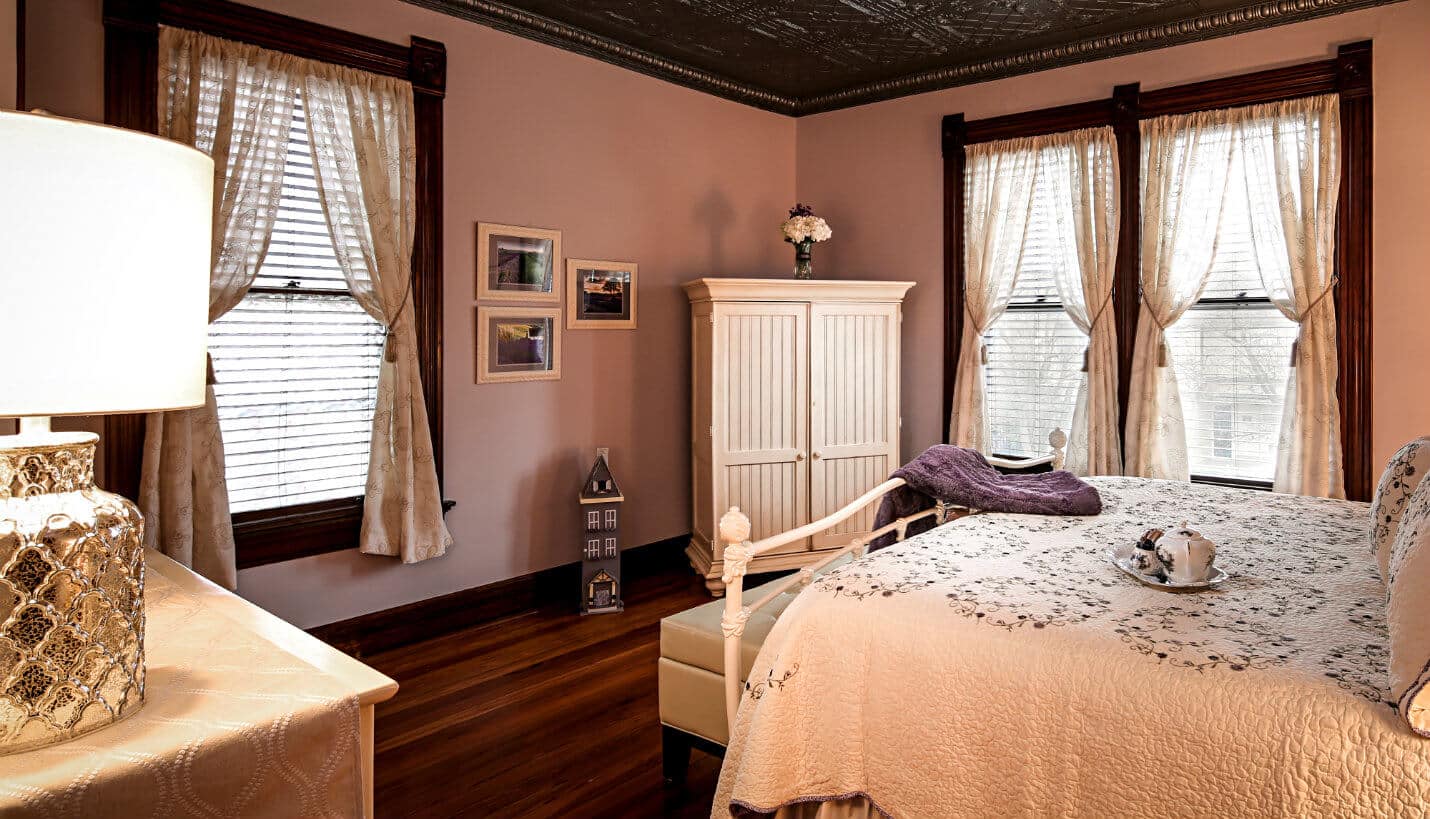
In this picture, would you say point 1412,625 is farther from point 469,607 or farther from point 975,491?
point 469,607

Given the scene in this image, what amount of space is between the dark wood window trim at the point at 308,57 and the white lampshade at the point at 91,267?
2714 millimetres

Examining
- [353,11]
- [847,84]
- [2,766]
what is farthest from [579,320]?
[2,766]

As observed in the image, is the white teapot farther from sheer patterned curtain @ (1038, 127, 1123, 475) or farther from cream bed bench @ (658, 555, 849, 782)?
sheer patterned curtain @ (1038, 127, 1123, 475)

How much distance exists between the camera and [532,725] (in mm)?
3199

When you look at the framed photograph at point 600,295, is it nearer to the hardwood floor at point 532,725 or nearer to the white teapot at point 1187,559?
the hardwood floor at point 532,725

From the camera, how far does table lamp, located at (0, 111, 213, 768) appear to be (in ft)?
3.09

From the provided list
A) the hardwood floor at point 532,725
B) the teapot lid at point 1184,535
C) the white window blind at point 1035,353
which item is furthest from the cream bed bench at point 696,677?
the white window blind at point 1035,353

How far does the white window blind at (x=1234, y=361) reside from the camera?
4.40 meters

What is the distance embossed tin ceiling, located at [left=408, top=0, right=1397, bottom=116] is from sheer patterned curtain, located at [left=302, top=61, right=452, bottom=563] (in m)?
0.61

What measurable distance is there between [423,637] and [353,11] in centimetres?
286

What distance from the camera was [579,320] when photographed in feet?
15.9

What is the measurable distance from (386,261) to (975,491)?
2715 mm

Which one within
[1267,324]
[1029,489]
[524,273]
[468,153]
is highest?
[468,153]

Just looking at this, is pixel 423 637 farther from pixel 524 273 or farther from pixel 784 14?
pixel 784 14
